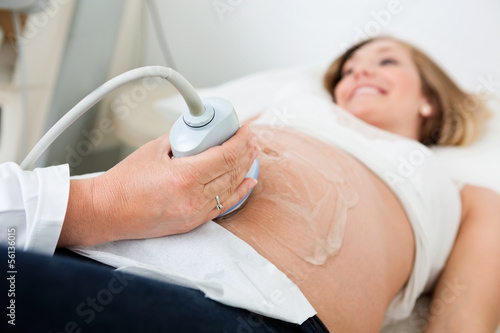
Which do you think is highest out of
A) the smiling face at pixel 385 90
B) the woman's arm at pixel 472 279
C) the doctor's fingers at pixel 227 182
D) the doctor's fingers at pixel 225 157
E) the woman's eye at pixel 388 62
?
the doctor's fingers at pixel 225 157

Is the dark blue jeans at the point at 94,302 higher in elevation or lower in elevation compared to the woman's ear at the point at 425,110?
higher

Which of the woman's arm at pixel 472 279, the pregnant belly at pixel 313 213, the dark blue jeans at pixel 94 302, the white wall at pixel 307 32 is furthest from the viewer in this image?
the white wall at pixel 307 32

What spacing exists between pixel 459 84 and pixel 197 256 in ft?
4.24

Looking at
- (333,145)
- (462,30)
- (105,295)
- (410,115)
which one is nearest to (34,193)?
(105,295)

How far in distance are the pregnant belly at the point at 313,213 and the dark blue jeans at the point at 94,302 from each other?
187 millimetres

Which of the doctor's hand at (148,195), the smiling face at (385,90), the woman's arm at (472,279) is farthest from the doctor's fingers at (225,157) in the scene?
the smiling face at (385,90)

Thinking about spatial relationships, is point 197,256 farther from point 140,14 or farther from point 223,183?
point 140,14

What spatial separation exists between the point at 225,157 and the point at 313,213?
0.91 ft

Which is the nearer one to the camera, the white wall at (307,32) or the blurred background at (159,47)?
the blurred background at (159,47)

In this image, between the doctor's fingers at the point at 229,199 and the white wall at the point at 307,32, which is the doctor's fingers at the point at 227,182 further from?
the white wall at the point at 307,32

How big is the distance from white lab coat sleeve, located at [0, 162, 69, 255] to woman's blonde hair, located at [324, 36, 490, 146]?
3.66 feet

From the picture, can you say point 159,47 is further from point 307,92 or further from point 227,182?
point 227,182

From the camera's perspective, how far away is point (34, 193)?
0.65m

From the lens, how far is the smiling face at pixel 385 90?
4.34 ft
